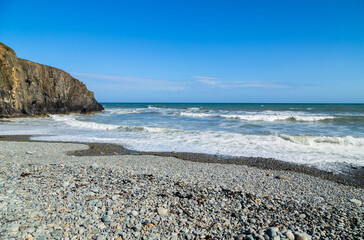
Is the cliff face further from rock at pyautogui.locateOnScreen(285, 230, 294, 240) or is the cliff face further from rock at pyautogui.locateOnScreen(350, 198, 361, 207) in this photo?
rock at pyautogui.locateOnScreen(350, 198, 361, 207)

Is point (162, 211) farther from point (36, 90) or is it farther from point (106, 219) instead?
point (36, 90)

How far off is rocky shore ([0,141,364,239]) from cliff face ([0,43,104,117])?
24971 millimetres

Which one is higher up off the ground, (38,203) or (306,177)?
(38,203)

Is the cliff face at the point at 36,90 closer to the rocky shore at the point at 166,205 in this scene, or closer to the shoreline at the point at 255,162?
the shoreline at the point at 255,162

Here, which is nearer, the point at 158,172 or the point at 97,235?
the point at 97,235

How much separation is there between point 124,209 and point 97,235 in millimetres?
749

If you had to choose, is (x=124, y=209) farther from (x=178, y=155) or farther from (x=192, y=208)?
(x=178, y=155)

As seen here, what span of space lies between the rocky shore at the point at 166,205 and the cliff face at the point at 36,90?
25.0 metres

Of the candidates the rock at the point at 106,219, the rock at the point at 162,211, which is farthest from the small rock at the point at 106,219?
the rock at the point at 162,211

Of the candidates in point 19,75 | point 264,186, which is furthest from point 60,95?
point 264,186

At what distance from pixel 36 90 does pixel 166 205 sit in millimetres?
33604

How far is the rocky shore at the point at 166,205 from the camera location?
3404mm

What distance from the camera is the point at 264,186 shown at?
5.67 meters

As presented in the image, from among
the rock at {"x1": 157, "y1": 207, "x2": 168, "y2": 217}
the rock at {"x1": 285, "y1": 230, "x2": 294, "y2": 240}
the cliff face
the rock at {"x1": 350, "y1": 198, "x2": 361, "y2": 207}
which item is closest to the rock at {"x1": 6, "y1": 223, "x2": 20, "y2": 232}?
the rock at {"x1": 157, "y1": 207, "x2": 168, "y2": 217}
